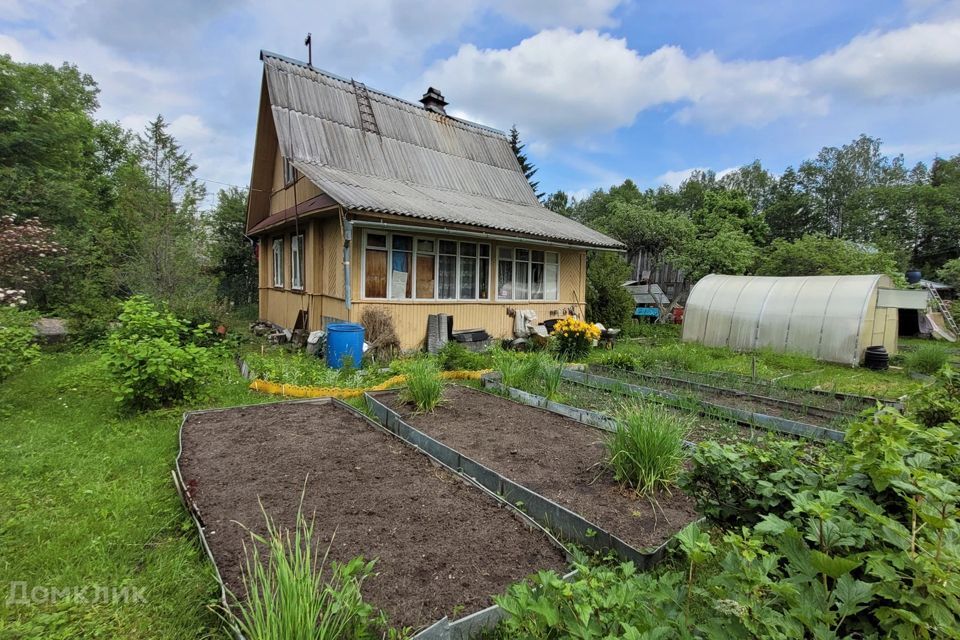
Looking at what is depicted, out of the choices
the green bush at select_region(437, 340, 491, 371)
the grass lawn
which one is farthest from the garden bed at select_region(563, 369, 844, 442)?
the grass lawn

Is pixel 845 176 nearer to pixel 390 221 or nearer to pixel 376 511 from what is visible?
pixel 390 221

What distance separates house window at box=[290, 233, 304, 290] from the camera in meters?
10.9

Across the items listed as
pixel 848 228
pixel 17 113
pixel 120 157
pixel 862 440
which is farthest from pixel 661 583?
pixel 848 228

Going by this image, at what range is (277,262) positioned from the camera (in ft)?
42.5

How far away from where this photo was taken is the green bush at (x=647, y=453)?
3.19 metres

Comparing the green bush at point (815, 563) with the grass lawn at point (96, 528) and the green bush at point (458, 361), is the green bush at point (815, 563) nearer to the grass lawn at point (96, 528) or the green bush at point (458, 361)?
the grass lawn at point (96, 528)

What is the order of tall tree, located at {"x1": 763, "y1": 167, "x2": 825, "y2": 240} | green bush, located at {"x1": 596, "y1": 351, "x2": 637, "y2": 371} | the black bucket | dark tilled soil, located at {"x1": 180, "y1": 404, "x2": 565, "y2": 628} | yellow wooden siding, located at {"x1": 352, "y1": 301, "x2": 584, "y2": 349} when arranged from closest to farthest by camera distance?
dark tilled soil, located at {"x1": 180, "y1": 404, "x2": 565, "y2": 628} < green bush, located at {"x1": 596, "y1": 351, "x2": 637, "y2": 371} < yellow wooden siding, located at {"x1": 352, "y1": 301, "x2": 584, "y2": 349} < the black bucket < tall tree, located at {"x1": 763, "y1": 167, "x2": 825, "y2": 240}

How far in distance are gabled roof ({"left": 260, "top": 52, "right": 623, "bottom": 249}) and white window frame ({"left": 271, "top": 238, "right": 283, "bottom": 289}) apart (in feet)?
11.6

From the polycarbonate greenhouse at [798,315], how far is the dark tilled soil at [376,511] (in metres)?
10.4

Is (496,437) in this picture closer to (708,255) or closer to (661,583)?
(661,583)

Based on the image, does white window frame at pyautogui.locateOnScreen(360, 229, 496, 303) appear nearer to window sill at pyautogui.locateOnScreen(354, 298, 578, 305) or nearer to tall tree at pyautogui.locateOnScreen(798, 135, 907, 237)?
window sill at pyautogui.locateOnScreen(354, 298, 578, 305)

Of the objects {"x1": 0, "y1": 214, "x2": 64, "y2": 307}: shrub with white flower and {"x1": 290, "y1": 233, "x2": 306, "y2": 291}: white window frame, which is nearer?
{"x1": 0, "y1": 214, "x2": 64, "y2": 307}: shrub with white flower

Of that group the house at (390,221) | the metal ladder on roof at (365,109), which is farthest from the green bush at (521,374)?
the metal ladder on roof at (365,109)

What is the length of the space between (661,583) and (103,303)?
12.4 meters
